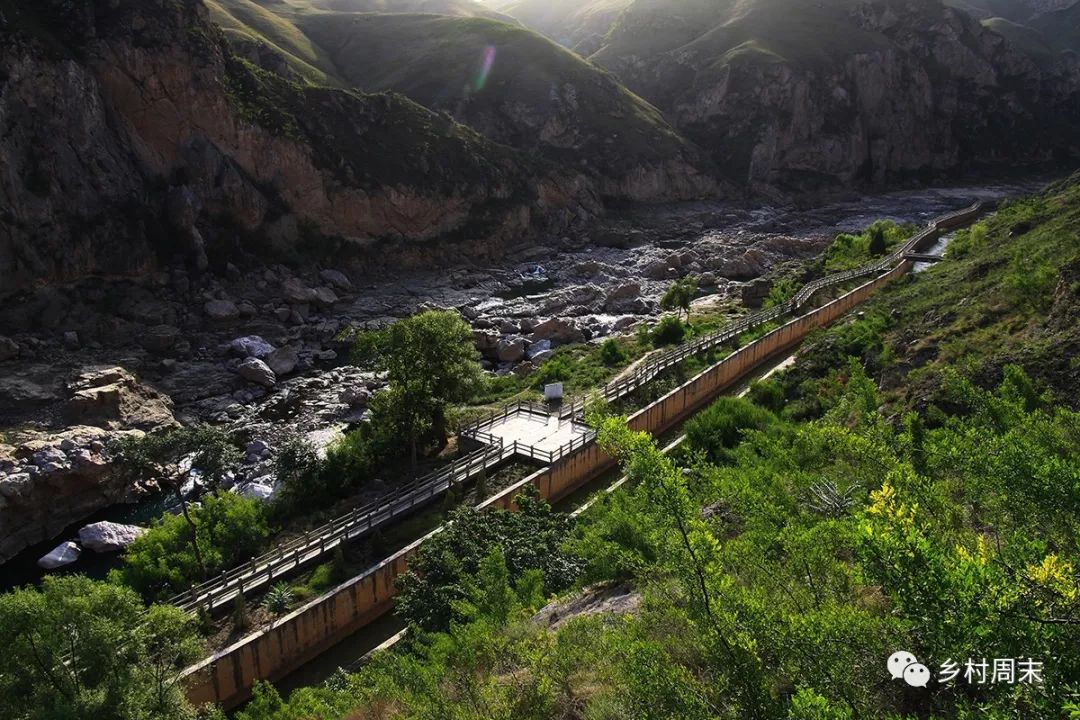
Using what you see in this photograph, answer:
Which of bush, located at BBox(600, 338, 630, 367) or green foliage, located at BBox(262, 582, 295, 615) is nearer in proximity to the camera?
green foliage, located at BBox(262, 582, 295, 615)

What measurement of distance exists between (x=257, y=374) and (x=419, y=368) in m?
19.0

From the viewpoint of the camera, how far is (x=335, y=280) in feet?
194

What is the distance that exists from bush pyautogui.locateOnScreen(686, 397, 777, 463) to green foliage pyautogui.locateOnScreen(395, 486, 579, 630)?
774 cm

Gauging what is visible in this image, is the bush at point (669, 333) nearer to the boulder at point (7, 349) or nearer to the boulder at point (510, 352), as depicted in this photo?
the boulder at point (510, 352)

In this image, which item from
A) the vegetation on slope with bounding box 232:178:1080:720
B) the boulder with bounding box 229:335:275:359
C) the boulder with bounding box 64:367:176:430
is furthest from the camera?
A: the boulder with bounding box 229:335:275:359

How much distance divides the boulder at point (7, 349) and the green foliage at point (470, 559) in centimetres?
3218

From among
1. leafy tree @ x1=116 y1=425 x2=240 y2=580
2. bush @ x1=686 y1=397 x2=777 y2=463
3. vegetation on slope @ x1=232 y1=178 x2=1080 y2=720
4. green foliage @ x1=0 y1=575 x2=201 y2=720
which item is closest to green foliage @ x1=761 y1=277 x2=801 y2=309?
bush @ x1=686 y1=397 x2=777 y2=463

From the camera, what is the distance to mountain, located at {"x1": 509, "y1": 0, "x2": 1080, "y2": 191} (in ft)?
372

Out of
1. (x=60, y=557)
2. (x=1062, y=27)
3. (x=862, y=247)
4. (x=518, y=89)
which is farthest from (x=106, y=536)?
(x=1062, y=27)

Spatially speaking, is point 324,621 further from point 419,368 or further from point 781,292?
point 781,292

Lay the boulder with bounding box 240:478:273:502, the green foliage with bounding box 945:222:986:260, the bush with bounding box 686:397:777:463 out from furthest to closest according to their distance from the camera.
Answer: the green foliage with bounding box 945:222:986:260 → the bush with bounding box 686:397:777:463 → the boulder with bounding box 240:478:273:502

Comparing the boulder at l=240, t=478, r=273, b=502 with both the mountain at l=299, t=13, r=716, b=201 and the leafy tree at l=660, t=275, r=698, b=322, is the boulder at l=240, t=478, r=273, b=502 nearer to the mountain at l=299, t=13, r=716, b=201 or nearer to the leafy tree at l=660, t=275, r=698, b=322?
the leafy tree at l=660, t=275, r=698, b=322

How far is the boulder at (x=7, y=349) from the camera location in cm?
3647

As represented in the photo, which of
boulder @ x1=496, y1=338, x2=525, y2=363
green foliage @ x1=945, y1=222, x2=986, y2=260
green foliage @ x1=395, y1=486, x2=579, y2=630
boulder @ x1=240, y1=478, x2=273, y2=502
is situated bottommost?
boulder @ x1=496, y1=338, x2=525, y2=363
